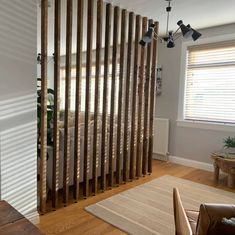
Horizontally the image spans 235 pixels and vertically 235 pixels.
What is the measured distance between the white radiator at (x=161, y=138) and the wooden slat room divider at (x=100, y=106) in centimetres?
91

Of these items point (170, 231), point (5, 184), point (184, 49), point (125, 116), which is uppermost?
point (184, 49)

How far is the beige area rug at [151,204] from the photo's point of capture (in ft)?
8.25

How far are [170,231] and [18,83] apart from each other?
203 centimetres

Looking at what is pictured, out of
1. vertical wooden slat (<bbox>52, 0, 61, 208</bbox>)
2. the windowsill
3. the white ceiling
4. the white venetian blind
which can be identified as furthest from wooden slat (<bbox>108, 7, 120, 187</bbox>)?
the white venetian blind

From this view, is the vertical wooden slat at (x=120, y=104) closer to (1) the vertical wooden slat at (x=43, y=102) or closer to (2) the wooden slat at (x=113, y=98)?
(2) the wooden slat at (x=113, y=98)

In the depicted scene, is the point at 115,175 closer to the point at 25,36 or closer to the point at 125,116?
the point at 125,116

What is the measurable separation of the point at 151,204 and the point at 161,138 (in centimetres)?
211

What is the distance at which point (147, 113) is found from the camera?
395 cm

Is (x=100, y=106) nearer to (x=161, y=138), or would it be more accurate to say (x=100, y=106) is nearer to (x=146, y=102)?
(x=146, y=102)

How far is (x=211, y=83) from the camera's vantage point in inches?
170

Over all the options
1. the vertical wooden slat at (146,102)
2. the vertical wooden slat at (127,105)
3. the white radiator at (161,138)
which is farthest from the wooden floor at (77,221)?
the white radiator at (161,138)

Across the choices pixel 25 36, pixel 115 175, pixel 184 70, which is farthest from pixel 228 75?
pixel 25 36

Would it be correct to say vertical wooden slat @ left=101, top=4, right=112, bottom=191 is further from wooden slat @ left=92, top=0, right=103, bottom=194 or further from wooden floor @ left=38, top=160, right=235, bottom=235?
wooden floor @ left=38, top=160, right=235, bottom=235

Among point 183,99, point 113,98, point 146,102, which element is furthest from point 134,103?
point 183,99
